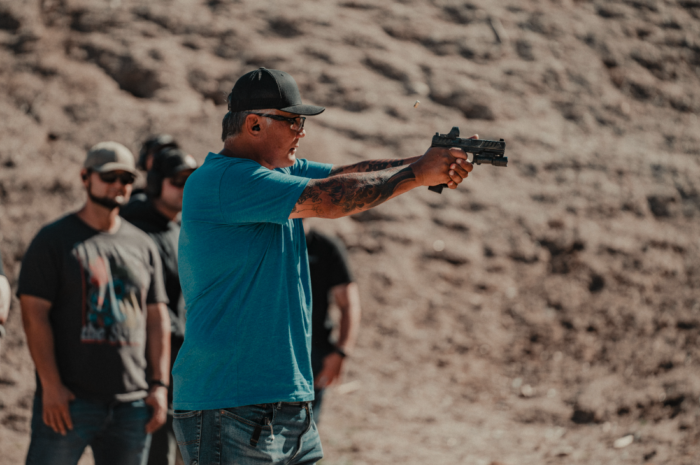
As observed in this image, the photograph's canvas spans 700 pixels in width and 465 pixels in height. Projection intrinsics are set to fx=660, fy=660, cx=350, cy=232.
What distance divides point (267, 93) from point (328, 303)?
2387 millimetres

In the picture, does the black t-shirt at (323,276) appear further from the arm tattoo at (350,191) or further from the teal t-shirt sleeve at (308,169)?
the arm tattoo at (350,191)

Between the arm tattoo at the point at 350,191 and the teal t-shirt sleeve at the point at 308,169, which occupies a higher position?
the arm tattoo at the point at 350,191

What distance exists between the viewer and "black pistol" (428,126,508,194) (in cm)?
277

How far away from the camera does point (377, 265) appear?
879cm

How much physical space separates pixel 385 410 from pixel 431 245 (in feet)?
8.80

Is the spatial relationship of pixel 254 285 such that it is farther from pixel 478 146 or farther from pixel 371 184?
pixel 478 146

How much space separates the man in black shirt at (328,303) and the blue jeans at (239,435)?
2047 millimetres

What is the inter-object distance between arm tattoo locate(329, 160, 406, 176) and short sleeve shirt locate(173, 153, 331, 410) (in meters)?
0.72

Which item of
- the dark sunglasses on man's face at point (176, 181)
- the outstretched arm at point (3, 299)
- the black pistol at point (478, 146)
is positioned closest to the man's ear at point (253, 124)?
the black pistol at point (478, 146)

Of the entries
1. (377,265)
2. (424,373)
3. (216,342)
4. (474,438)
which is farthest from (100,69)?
(216,342)

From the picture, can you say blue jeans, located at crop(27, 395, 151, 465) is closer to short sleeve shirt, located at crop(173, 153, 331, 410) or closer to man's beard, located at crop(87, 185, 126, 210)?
man's beard, located at crop(87, 185, 126, 210)

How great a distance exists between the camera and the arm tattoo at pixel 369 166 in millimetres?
3238

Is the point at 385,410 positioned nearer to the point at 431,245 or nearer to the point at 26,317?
the point at 431,245

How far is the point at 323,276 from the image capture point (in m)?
4.83
